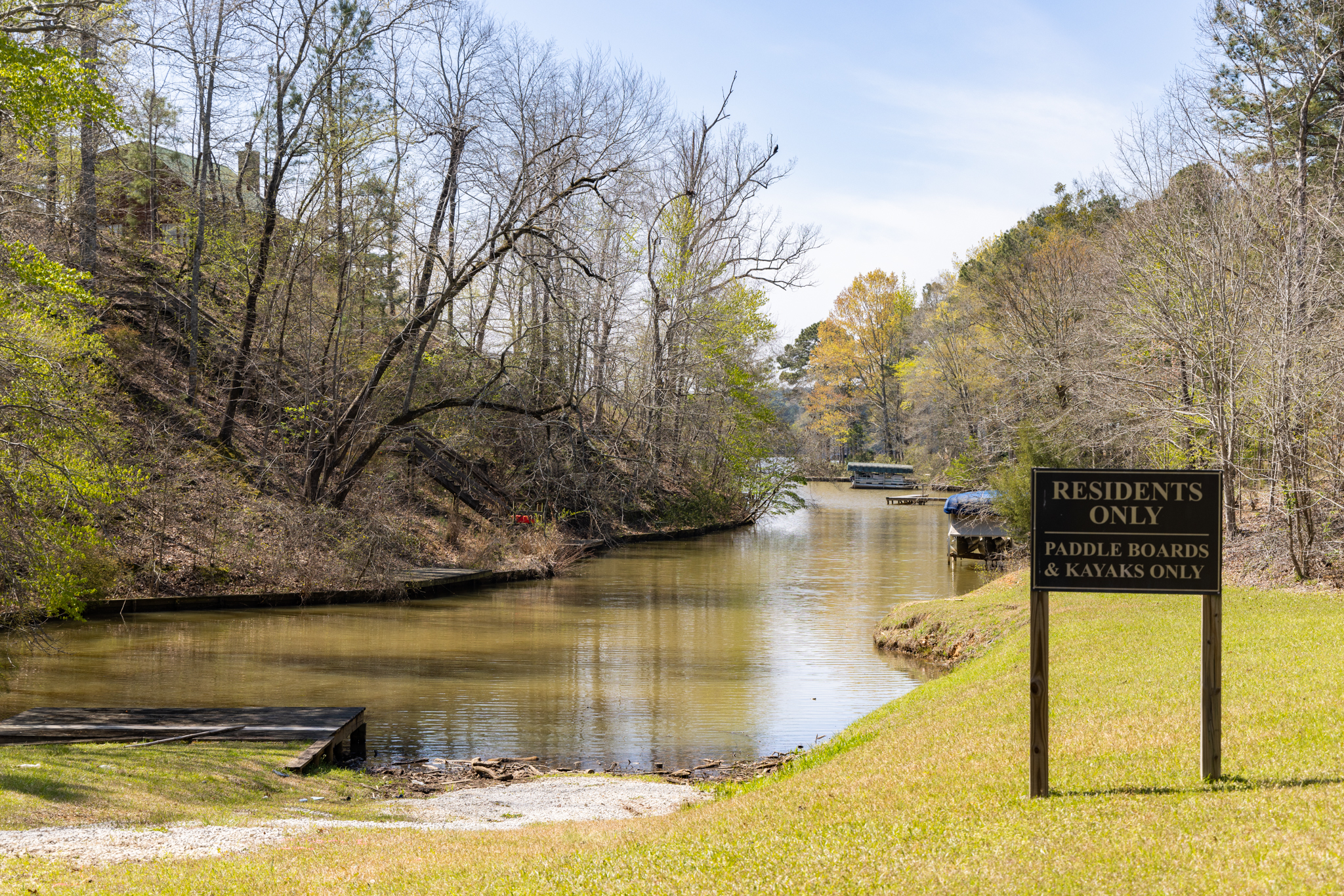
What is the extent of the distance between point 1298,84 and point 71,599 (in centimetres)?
2818

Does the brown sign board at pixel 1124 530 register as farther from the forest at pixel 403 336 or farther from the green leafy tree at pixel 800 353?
the green leafy tree at pixel 800 353

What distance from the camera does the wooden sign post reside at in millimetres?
7121

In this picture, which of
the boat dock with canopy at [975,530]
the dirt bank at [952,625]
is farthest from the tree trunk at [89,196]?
the boat dock with canopy at [975,530]

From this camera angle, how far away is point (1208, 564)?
7090 millimetres

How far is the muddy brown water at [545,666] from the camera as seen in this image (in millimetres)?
14242

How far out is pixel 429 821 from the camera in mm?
8984

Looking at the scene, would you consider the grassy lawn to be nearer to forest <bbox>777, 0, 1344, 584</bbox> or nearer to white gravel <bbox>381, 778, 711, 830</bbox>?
white gravel <bbox>381, 778, 711, 830</bbox>

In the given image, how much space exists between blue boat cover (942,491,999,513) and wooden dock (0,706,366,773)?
83.7 feet

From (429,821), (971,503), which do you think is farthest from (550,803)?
(971,503)

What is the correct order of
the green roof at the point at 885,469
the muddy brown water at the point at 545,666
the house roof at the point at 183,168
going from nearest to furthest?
the muddy brown water at the point at 545,666 → the house roof at the point at 183,168 → the green roof at the point at 885,469

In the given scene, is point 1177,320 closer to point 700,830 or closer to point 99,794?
point 700,830

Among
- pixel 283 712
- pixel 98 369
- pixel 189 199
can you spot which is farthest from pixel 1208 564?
pixel 189 199

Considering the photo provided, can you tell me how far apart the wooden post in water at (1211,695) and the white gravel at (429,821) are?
4.51 metres

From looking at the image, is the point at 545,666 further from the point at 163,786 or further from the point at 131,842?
the point at 131,842
